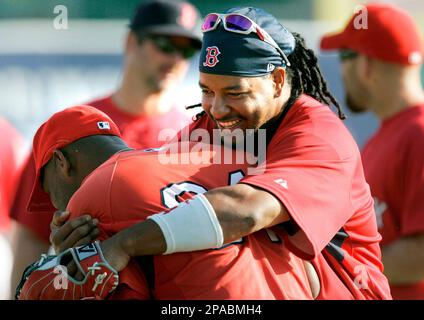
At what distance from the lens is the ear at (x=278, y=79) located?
11.6 feet

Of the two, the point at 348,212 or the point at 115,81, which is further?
the point at 115,81

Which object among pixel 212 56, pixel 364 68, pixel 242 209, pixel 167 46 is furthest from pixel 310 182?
pixel 167 46

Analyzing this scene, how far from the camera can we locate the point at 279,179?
2.95m

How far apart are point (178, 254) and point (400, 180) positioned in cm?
259

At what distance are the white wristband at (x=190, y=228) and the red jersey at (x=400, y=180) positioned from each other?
2.40m

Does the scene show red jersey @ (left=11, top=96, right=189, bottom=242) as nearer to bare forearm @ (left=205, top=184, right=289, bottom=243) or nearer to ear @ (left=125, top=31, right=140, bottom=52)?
ear @ (left=125, top=31, right=140, bottom=52)

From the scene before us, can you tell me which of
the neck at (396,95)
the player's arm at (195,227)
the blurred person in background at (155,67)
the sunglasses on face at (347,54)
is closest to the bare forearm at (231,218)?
the player's arm at (195,227)

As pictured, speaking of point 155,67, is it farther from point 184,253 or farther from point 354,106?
point 184,253

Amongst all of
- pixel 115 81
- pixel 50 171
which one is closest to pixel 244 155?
pixel 50 171

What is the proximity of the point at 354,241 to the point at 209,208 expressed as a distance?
0.73 metres

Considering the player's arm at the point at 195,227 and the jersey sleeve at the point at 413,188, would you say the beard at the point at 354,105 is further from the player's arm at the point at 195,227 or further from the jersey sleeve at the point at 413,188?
the player's arm at the point at 195,227

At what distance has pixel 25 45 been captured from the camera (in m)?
7.79

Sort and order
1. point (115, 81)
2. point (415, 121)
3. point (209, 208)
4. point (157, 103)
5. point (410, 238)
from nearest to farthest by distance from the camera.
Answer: point (209, 208)
point (410, 238)
point (415, 121)
point (157, 103)
point (115, 81)

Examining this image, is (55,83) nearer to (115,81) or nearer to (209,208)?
(115,81)
